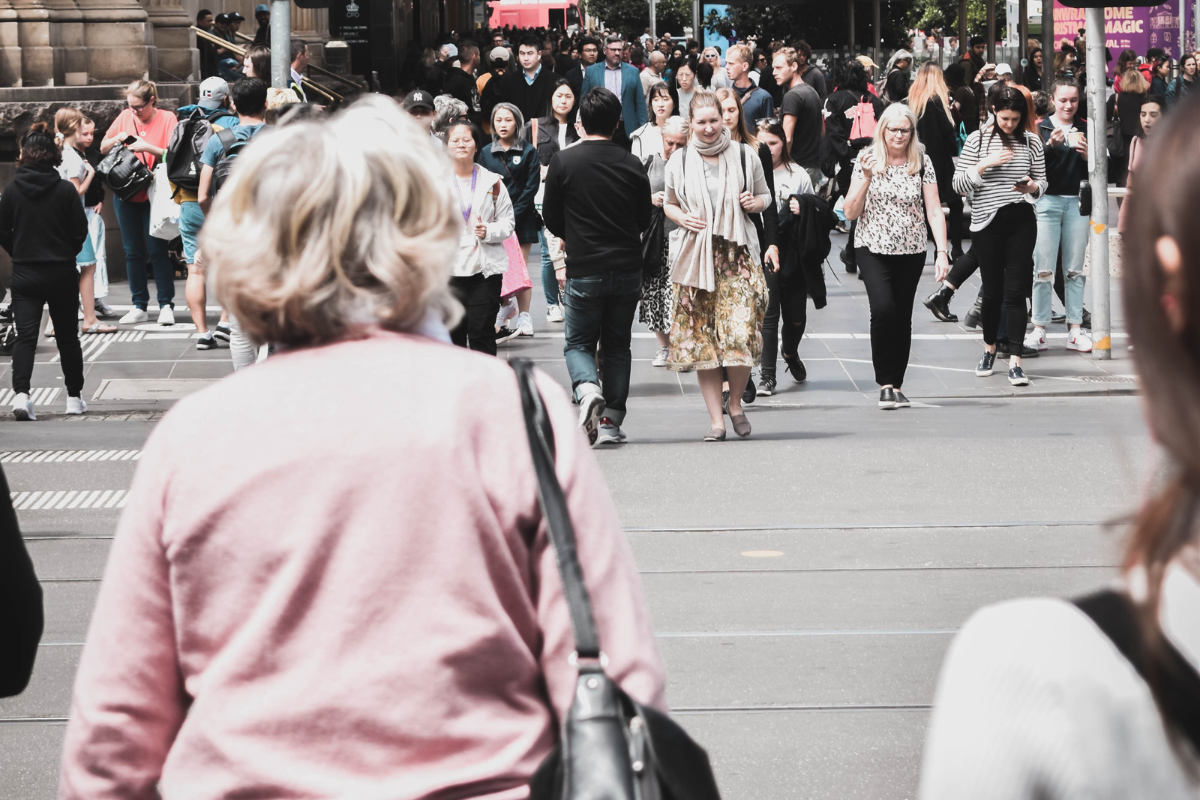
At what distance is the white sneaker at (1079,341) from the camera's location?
1138cm

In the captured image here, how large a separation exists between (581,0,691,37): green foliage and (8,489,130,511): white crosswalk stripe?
79.8 metres

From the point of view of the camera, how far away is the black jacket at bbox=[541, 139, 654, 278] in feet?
27.4

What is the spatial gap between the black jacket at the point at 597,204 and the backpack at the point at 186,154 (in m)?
3.98

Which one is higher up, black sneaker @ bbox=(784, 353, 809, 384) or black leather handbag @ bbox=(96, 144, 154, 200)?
black leather handbag @ bbox=(96, 144, 154, 200)

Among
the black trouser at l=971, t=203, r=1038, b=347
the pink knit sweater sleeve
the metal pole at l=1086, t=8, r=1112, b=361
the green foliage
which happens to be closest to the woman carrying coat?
the black trouser at l=971, t=203, r=1038, b=347

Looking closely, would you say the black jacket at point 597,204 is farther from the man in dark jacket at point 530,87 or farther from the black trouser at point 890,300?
the man in dark jacket at point 530,87

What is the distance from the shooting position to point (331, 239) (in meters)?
1.99

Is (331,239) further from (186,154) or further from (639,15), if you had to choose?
(639,15)

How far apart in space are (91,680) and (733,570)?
431 centimetres

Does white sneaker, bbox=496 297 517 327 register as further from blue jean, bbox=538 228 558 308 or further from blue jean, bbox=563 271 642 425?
blue jean, bbox=563 271 642 425

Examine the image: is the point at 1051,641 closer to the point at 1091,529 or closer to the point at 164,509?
the point at 164,509

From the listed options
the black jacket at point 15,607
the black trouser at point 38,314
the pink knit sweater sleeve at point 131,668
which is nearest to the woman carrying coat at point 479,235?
the black trouser at point 38,314

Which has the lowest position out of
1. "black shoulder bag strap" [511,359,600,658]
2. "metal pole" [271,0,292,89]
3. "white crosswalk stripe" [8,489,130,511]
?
"white crosswalk stripe" [8,489,130,511]

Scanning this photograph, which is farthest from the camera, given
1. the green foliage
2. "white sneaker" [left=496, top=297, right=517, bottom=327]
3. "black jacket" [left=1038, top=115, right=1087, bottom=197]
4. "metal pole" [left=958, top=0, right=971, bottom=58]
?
the green foliage
